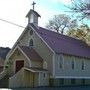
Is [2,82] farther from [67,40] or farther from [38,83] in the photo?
[67,40]

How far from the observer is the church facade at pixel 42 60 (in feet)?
127

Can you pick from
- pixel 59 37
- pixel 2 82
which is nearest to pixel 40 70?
pixel 2 82

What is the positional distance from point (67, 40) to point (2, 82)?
43.5ft

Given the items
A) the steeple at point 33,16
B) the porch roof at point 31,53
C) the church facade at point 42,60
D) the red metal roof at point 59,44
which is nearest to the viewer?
the church facade at point 42,60

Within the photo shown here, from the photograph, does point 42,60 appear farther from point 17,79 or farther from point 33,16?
point 33,16

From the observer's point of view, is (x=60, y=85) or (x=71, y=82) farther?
(x=71, y=82)

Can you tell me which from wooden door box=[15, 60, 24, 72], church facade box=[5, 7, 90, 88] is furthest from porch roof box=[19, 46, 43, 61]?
wooden door box=[15, 60, 24, 72]

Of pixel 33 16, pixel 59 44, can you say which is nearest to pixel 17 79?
pixel 59 44

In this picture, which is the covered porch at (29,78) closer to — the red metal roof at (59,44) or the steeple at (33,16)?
the red metal roof at (59,44)

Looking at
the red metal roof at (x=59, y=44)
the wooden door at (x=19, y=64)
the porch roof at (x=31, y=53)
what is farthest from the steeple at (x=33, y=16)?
the wooden door at (x=19, y=64)

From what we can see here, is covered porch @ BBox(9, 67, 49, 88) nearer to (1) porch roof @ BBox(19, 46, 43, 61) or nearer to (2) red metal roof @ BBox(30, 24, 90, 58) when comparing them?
(1) porch roof @ BBox(19, 46, 43, 61)

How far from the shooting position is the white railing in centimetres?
3819

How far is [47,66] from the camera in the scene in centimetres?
4044

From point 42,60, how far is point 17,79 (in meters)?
4.65
